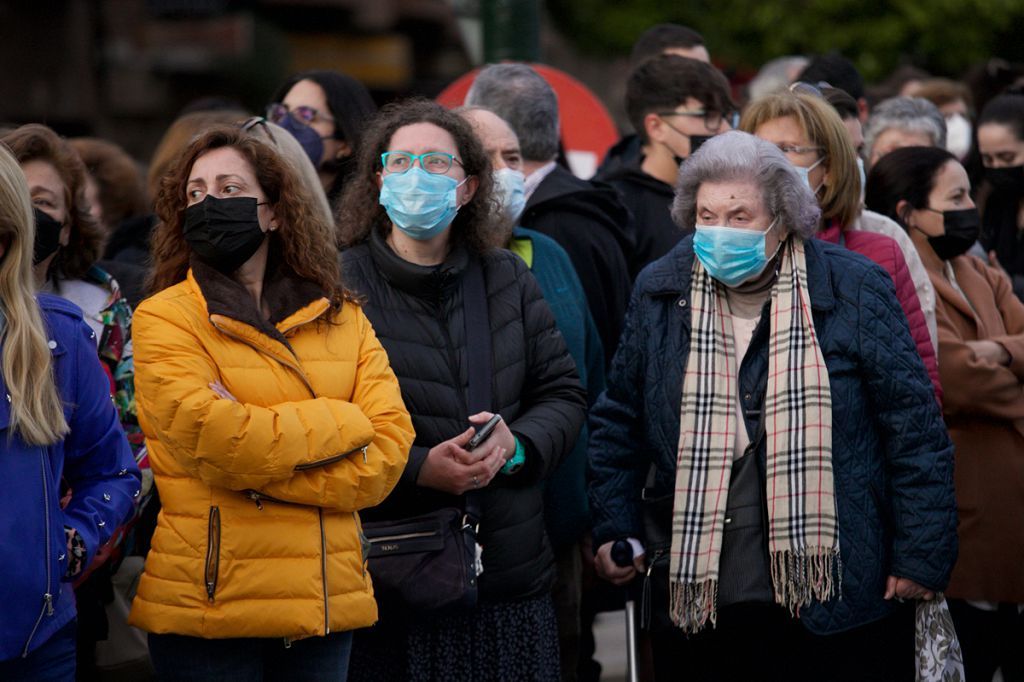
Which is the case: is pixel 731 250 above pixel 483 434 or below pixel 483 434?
above

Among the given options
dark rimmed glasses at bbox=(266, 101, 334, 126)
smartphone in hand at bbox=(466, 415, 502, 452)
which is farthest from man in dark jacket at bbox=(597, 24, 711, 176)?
smartphone in hand at bbox=(466, 415, 502, 452)

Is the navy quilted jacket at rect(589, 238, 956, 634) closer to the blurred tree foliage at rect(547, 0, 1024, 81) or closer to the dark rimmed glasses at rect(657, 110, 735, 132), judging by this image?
the dark rimmed glasses at rect(657, 110, 735, 132)

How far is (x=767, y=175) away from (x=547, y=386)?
986 mm

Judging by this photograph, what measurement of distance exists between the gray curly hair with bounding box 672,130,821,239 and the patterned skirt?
1.48 m

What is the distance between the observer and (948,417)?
6195 millimetres

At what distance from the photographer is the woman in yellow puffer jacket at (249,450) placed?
4344 millimetres

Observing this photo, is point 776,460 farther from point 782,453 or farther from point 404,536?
point 404,536

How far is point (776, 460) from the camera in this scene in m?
4.91

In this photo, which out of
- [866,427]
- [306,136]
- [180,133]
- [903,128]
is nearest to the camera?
[866,427]

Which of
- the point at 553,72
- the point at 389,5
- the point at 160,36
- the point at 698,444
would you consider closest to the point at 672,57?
the point at 553,72

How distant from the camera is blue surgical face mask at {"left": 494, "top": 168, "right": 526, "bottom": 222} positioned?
20.0 feet

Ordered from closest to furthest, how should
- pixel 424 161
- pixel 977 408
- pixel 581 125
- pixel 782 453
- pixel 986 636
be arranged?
pixel 782 453, pixel 424 161, pixel 977 408, pixel 986 636, pixel 581 125

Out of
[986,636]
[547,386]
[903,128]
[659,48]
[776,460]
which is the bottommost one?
[986,636]

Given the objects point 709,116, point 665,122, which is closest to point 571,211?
point 665,122
